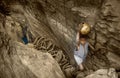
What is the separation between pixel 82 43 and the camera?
17.3ft

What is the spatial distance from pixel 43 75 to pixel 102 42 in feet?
4.98

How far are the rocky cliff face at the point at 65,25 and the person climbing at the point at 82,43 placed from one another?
160mm

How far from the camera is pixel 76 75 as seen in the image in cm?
562

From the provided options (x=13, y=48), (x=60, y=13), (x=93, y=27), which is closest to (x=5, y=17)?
(x=13, y=48)

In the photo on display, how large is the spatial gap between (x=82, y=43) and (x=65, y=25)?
94 cm

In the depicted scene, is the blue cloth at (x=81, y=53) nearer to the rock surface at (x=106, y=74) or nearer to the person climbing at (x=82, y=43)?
the person climbing at (x=82, y=43)

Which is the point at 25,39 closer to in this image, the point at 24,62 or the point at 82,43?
the point at 24,62

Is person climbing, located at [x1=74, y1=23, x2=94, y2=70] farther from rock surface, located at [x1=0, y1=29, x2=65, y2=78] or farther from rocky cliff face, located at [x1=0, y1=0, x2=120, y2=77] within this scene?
rock surface, located at [x1=0, y1=29, x2=65, y2=78]

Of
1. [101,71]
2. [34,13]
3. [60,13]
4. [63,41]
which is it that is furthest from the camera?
Answer: [34,13]

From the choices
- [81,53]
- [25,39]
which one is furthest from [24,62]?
[25,39]

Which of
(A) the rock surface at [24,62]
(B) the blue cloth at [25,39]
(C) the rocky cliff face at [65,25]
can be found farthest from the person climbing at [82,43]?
(B) the blue cloth at [25,39]

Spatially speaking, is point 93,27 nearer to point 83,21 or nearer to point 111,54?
point 83,21

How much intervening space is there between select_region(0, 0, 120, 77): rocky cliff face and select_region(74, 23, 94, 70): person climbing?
0.16 meters

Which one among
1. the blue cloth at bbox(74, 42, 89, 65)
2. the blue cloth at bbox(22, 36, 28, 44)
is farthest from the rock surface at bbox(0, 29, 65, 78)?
the blue cloth at bbox(22, 36, 28, 44)
